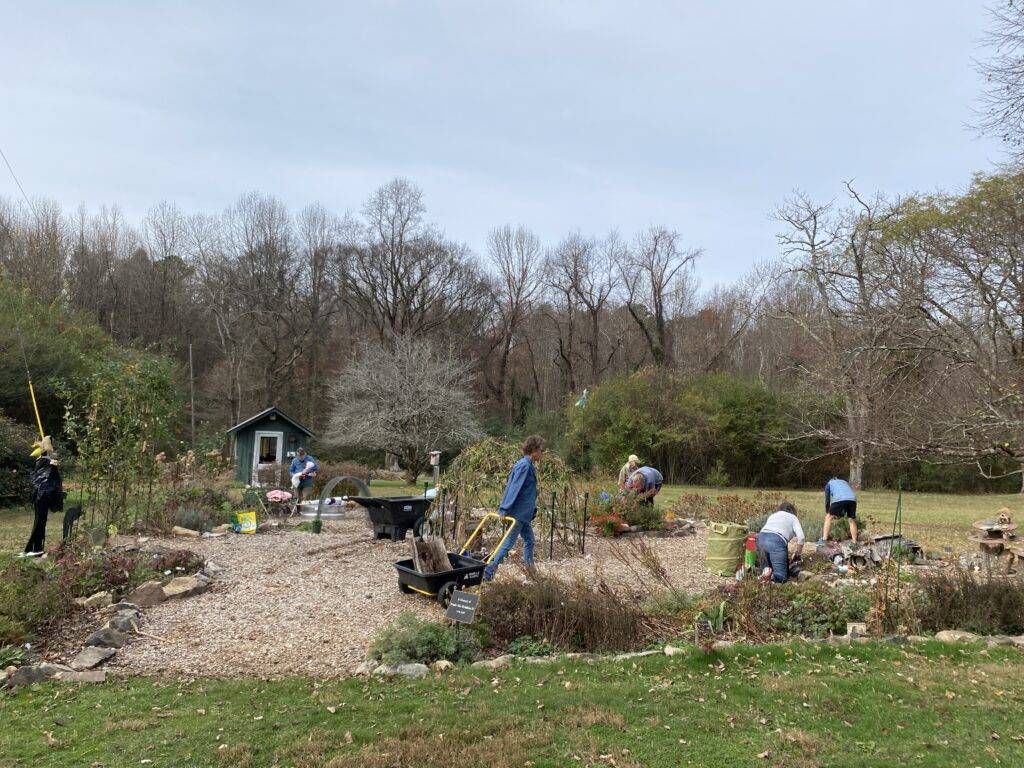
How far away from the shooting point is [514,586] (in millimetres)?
5957

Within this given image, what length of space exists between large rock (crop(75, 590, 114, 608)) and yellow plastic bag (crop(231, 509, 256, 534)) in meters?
4.45

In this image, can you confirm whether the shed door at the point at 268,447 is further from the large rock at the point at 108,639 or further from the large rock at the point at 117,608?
the large rock at the point at 108,639

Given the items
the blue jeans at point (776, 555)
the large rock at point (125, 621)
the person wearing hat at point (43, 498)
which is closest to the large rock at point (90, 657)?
the large rock at point (125, 621)

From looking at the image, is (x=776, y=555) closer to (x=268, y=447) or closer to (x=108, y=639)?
(x=108, y=639)

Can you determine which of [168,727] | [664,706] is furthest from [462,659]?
[168,727]

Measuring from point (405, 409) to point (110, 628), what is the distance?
21.3m

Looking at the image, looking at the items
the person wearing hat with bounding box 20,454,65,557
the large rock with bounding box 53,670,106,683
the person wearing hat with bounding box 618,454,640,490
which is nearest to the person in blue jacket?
the large rock with bounding box 53,670,106,683

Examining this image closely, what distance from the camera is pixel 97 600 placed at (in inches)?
261

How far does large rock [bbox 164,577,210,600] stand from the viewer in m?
7.02

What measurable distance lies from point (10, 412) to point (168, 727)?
1924 cm

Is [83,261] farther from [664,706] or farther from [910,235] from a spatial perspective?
[664,706]

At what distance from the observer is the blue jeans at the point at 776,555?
746cm

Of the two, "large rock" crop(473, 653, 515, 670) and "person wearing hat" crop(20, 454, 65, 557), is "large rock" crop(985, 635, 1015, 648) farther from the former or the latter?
"person wearing hat" crop(20, 454, 65, 557)

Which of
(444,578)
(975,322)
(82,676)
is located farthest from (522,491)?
(975,322)
